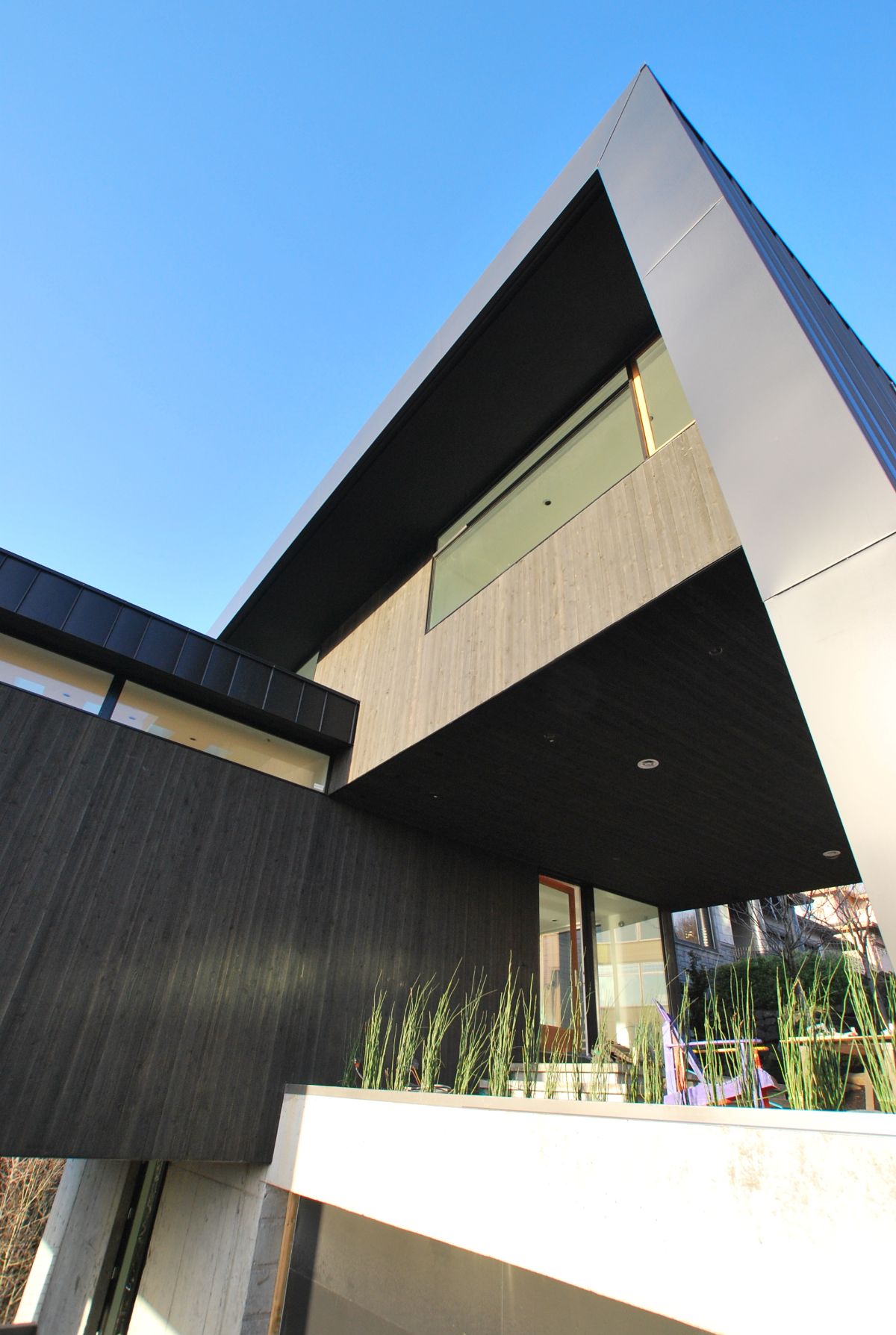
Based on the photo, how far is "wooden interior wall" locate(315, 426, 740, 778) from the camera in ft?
11.3

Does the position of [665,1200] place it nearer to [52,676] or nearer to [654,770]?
[654,770]

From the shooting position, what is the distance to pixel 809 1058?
7.04ft

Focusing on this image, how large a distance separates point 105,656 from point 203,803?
135 centimetres

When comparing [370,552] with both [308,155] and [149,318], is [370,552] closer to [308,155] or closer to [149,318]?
[149,318]

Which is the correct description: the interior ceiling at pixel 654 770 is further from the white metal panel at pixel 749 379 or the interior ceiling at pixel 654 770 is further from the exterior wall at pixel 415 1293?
the exterior wall at pixel 415 1293

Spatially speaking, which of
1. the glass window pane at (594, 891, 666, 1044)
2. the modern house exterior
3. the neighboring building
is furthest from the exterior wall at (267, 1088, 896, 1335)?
the neighboring building

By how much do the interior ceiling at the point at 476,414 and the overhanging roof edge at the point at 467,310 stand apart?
73 mm

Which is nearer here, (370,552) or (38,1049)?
(38,1049)

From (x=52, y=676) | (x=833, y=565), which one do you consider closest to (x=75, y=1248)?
(x=52, y=676)

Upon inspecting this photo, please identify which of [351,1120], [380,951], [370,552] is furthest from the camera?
[370,552]

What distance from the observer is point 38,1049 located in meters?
3.68

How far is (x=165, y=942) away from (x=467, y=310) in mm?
5371

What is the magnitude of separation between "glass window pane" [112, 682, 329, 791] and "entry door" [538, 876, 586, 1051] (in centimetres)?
308

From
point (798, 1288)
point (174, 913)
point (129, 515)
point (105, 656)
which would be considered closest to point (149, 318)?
point (129, 515)
